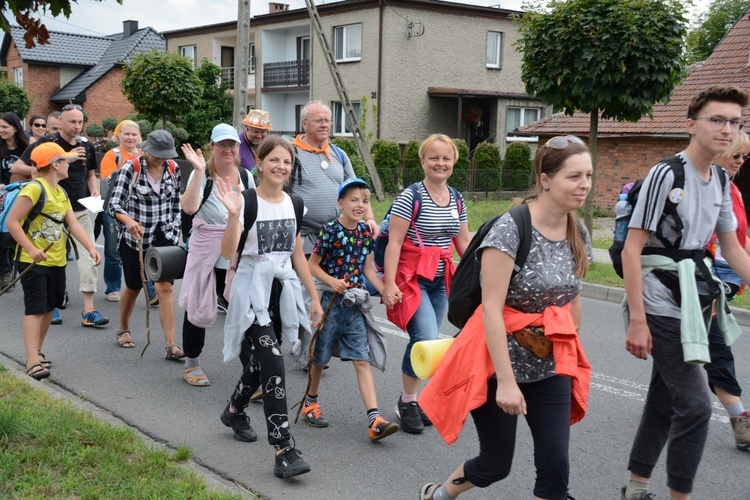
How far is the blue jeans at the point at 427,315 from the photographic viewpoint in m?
5.17

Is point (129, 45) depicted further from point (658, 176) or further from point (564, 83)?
point (658, 176)

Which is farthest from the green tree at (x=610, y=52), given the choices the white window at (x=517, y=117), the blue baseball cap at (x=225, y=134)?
the white window at (x=517, y=117)

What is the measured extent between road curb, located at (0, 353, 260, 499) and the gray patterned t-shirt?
62.7 inches

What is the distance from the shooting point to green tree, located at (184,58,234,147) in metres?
34.8

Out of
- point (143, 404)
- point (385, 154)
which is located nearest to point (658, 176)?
point (143, 404)

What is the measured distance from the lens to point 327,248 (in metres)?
5.29

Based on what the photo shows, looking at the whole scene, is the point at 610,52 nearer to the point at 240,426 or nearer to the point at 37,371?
the point at 240,426

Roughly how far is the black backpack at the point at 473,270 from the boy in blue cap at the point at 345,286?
1.73m

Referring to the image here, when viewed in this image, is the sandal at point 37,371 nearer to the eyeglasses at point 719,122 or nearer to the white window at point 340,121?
the eyeglasses at point 719,122

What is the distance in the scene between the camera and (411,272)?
5121 mm

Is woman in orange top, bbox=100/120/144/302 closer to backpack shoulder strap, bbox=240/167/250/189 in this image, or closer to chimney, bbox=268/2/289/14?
backpack shoulder strap, bbox=240/167/250/189

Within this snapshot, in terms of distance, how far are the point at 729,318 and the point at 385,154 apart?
23521 millimetres

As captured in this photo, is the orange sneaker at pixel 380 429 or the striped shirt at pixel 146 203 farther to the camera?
the striped shirt at pixel 146 203

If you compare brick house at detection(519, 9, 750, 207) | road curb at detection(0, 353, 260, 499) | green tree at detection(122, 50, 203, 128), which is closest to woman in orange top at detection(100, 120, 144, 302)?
road curb at detection(0, 353, 260, 499)
